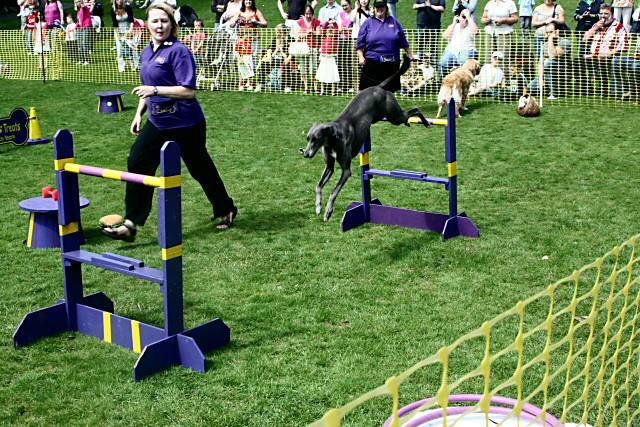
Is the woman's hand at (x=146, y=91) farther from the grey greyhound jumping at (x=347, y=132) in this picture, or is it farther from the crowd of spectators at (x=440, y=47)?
the crowd of spectators at (x=440, y=47)

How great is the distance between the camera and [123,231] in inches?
299

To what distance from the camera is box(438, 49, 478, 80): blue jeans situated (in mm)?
16375

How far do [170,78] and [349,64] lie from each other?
1031 centimetres

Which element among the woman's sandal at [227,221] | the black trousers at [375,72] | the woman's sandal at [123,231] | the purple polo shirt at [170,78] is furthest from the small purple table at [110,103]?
the woman's sandal at [123,231]

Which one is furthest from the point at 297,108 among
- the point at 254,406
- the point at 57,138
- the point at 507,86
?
the point at 254,406

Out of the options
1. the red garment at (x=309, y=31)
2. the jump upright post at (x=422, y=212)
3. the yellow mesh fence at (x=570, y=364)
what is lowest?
the yellow mesh fence at (x=570, y=364)

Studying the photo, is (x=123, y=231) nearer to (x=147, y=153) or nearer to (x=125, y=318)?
A: (x=147, y=153)

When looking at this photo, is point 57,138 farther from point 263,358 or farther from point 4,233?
point 4,233

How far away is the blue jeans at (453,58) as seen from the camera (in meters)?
16.4

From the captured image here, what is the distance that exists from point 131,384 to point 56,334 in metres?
1.08

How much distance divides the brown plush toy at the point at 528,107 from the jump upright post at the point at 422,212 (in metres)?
6.05

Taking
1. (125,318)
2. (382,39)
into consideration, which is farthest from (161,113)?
(382,39)

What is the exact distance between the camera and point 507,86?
16.4m

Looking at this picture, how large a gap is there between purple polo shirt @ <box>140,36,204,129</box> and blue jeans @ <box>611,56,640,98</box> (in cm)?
995
